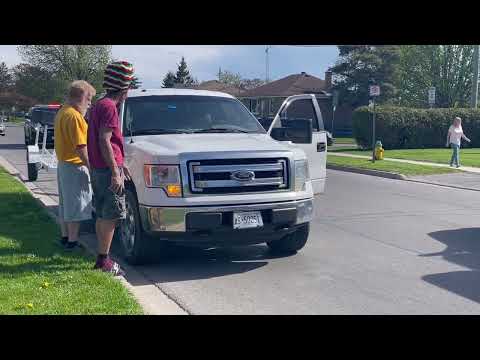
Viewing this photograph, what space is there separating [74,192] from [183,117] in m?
1.68

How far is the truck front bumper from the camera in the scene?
6520 millimetres

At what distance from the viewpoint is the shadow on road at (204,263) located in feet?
22.2

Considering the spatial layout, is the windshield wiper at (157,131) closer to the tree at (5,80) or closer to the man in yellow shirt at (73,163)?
the man in yellow shirt at (73,163)

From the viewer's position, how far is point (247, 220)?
6.65m

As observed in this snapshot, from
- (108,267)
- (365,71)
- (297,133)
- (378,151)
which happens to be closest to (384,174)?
(378,151)

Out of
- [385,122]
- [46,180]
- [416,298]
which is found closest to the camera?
[416,298]

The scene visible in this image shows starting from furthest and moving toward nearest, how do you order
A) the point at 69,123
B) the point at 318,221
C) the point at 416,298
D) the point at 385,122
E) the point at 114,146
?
the point at 385,122
the point at 318,221
the point at 69,123
the point at 114,146
the point at 416,298

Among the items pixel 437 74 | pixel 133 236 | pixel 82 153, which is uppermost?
pixel 437 74

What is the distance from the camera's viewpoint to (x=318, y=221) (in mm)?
10391

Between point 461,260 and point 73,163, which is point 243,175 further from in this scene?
point 461,260
